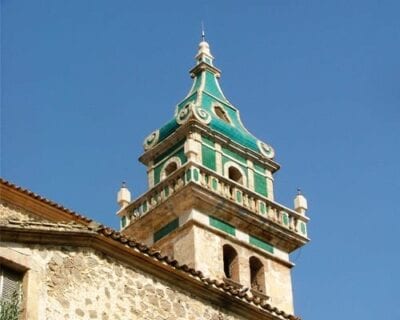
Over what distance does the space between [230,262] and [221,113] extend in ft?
25.9

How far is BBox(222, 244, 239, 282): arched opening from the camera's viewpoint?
37125mm

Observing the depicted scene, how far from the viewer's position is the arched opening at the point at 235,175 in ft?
132

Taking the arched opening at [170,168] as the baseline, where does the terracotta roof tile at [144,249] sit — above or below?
below

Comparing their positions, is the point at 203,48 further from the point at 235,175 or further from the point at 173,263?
the point at 173,263

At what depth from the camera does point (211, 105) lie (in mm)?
43406

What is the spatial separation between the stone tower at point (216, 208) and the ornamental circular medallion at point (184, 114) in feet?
0.16

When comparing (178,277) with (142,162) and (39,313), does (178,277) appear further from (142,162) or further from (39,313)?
(142,162)

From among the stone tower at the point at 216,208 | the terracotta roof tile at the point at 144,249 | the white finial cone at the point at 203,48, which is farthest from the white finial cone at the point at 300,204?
the terracotta roof tile at the point at 144,249

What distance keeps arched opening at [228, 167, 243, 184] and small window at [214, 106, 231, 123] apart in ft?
10.2

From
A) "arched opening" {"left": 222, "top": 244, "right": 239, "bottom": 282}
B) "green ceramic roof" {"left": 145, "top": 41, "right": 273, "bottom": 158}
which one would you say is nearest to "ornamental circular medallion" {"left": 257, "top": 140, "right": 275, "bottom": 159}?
"green ceramic roof" {"left": 145, "top": 41, "right": 273, "bottom": 158}

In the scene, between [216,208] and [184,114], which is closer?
[216,208]

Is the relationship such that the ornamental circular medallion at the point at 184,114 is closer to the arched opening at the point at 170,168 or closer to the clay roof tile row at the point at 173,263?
the arched opening at the point at 170,168

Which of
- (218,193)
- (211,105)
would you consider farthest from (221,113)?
(218,193)

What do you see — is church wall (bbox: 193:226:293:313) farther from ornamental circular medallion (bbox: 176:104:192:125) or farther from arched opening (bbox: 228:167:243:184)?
ornamental circular medallion (bbox: 176:104:192:125)
